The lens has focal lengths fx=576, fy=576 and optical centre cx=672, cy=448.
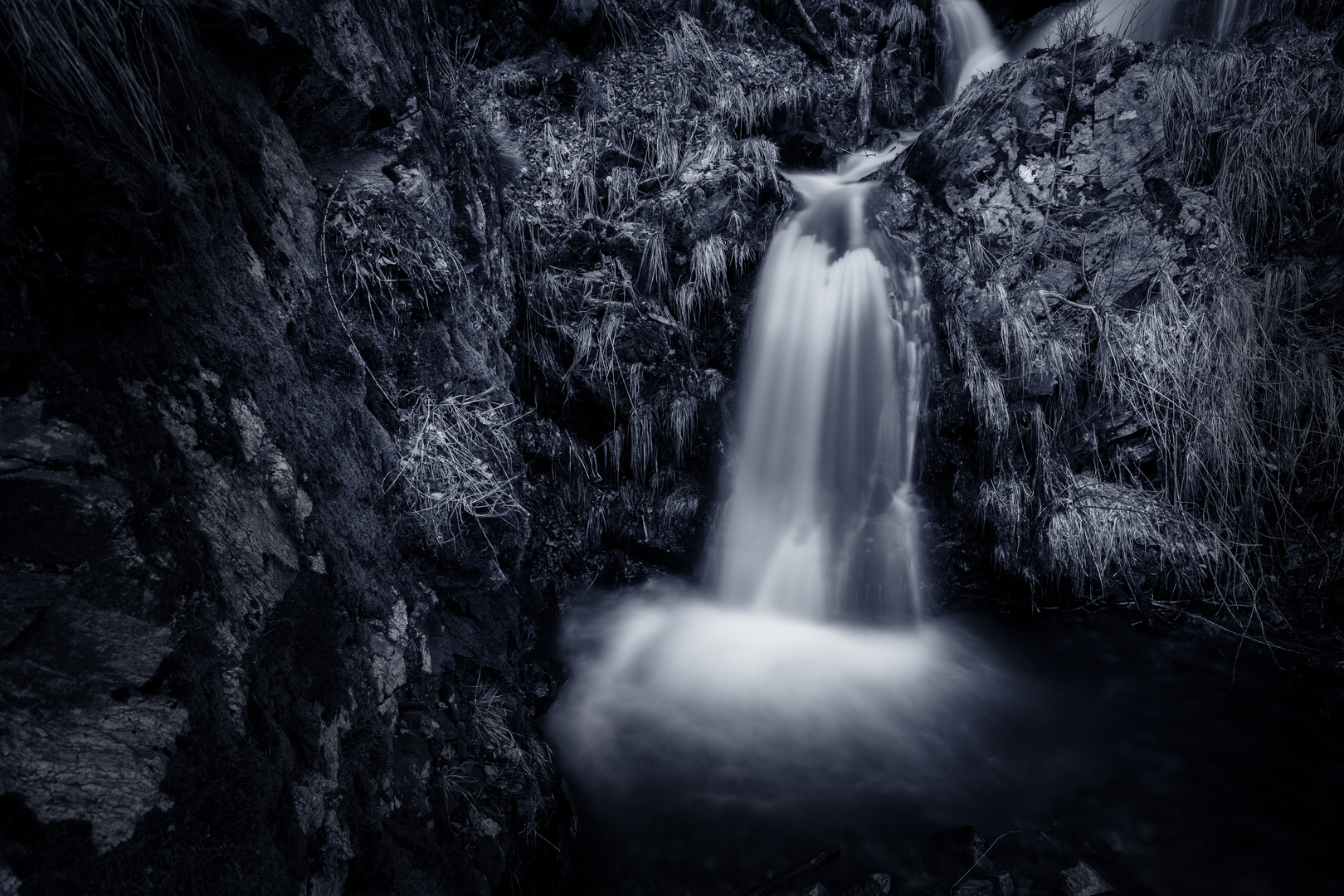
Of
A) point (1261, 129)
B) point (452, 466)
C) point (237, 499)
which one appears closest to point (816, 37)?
point (1261, 129)

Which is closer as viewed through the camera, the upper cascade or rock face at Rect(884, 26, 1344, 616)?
rock face at Rect(884, 26, 1344, 616)

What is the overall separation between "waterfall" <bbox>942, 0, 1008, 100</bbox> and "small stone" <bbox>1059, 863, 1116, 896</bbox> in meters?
7.58

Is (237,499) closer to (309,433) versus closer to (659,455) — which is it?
(309,433)

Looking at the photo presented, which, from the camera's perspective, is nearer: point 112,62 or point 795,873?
point 112,62

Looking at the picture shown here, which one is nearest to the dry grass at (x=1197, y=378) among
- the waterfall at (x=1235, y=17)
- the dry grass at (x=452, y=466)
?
the waterfall at (x=1235, y=17)

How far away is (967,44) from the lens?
709cm

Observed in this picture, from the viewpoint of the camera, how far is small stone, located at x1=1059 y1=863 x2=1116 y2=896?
226 centimetres

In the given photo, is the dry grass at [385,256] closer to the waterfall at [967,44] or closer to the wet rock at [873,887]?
the wet rock at [873,887]

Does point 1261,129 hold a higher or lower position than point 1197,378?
higher

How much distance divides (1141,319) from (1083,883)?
3.38 metres

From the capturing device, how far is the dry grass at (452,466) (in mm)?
2438

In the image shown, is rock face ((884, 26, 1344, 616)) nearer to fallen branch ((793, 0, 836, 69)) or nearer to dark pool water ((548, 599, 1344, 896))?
dark pool water ((548, 599, 1344, 896))

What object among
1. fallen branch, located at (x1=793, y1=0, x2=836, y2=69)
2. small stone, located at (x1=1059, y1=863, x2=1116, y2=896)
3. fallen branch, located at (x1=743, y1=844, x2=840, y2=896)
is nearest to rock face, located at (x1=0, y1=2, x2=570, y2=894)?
fallen branch, located at (x1=743, y1=844, x2=840, y2=896)

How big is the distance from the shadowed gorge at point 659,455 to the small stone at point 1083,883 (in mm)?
20
